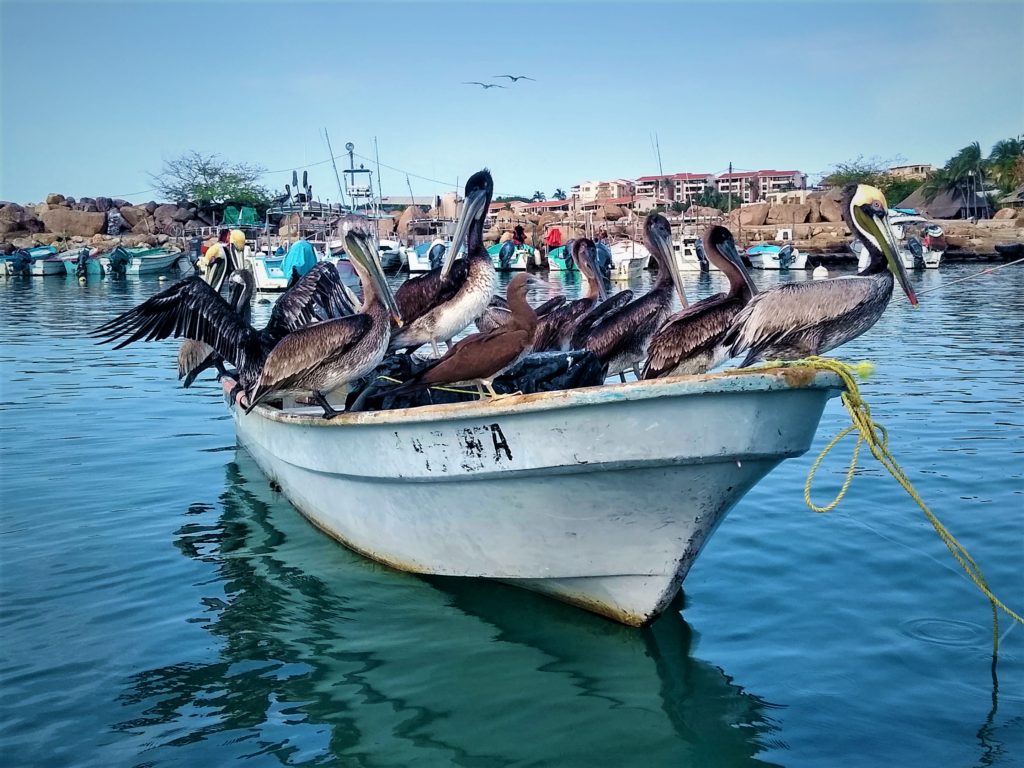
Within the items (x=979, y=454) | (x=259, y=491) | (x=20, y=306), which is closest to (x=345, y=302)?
(x=259, y=491)

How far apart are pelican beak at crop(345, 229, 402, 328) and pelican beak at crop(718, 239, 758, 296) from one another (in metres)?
2.70

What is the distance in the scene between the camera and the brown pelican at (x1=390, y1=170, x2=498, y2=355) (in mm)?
7871

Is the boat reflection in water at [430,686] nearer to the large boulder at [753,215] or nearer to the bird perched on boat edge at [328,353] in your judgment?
the bird perched on boat edge at [328,353]

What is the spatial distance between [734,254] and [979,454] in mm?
3190

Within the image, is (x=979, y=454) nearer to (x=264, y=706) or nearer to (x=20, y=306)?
(x=264, y=706)

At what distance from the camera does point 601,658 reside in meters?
4.96

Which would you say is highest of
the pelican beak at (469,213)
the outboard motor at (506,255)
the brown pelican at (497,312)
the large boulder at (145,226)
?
the large boulder at (145,226)

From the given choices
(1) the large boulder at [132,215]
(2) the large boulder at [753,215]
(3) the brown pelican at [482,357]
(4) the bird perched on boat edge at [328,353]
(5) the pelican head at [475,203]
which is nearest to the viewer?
(3) the brown pelican at [482,357]

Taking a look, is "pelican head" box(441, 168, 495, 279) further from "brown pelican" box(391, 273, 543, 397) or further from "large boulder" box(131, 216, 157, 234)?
"large boulder" box(131, 216, 157, 234)

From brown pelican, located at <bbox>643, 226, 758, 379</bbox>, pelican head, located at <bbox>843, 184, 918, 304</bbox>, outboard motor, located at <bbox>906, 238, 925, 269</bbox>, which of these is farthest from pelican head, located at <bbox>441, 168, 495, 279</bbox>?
outboard motor, located at <bbox>906, 238, 925, 269</bbox>

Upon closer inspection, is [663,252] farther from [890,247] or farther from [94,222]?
[94,222]

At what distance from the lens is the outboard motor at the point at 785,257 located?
4691cm

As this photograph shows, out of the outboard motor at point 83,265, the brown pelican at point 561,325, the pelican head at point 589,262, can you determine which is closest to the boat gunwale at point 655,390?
the brown pelican at point 561,325

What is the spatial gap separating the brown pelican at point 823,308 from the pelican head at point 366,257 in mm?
2438
